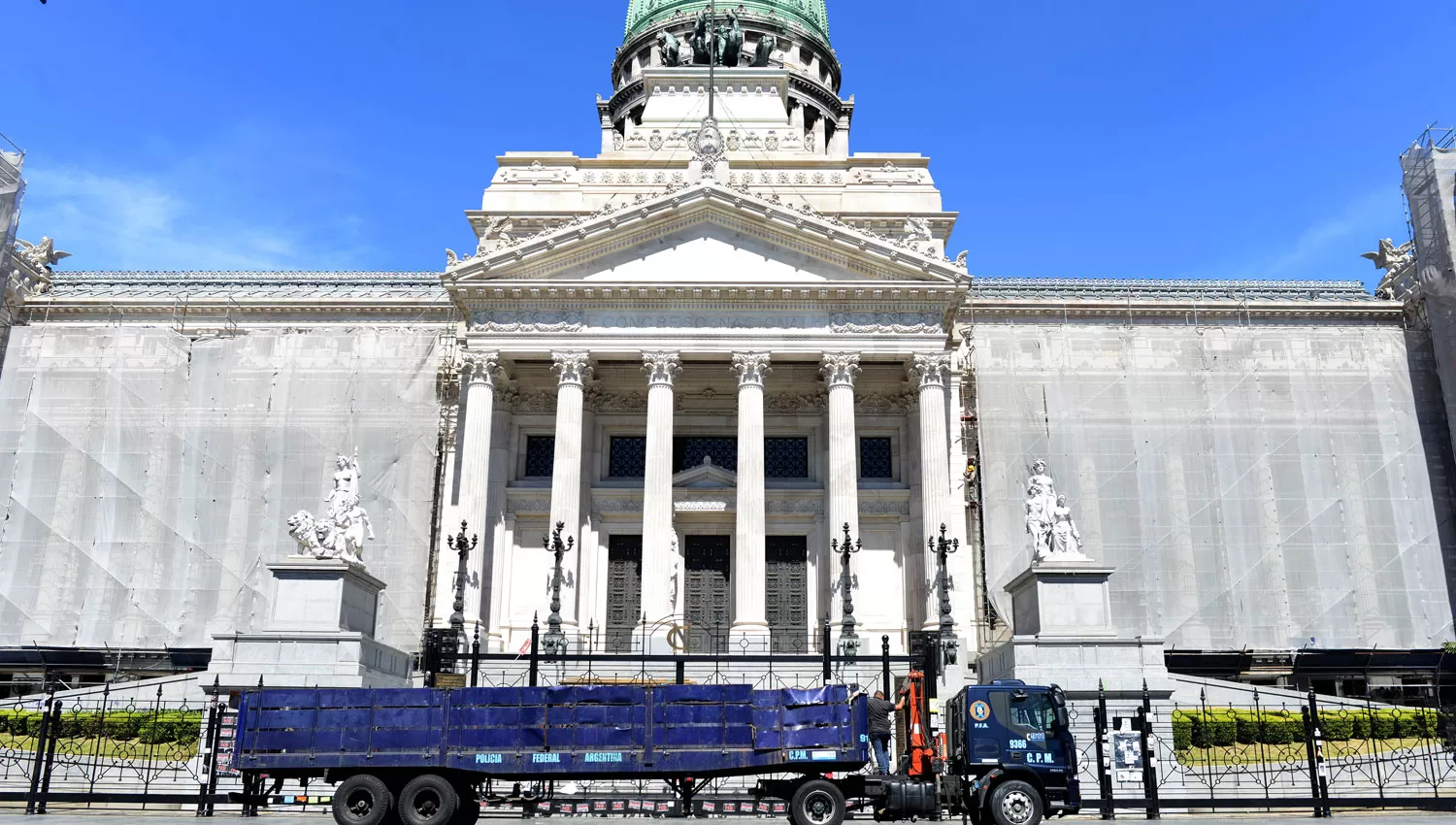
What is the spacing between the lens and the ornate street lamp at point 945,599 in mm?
30859

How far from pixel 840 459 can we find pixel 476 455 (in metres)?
11.2

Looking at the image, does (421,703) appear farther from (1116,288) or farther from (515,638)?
Answer: (1116,288)

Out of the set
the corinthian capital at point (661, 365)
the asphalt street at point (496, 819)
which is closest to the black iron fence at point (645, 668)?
the asphalt street at point (496, 819)

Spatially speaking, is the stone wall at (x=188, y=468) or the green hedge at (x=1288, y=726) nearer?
the green hedge at (x=1288, y=726)

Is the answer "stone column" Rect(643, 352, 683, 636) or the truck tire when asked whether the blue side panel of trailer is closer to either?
the truck tire

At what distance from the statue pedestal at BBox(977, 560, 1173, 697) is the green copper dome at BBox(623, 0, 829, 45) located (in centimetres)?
4979

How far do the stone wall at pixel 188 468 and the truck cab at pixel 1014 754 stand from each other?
23.8 m

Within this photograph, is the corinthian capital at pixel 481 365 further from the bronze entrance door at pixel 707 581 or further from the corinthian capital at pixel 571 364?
the bronze entrance door at pixel 707 581

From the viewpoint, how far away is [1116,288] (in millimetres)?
47625

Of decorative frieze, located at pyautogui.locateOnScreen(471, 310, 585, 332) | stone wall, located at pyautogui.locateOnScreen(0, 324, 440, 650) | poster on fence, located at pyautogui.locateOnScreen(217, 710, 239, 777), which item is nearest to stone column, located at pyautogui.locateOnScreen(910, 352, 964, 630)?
decorative frieze, located at pyautogui.locateOnScreen(471, 310, 585, 332)

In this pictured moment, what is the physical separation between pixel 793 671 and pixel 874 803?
1296 cm

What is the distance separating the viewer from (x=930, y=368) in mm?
37281

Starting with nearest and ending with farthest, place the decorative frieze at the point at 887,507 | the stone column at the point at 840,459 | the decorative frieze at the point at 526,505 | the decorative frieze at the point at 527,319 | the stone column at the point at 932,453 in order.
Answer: the stone column at the point at 932,453
the stone column at the point at 840,459
the decorative frieze at the point at 527,319
the decorative frieze at the point at 526,505
the decorative frieze at the point at 887,507

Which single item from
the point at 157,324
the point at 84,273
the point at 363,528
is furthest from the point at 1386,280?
the point at 84,273
